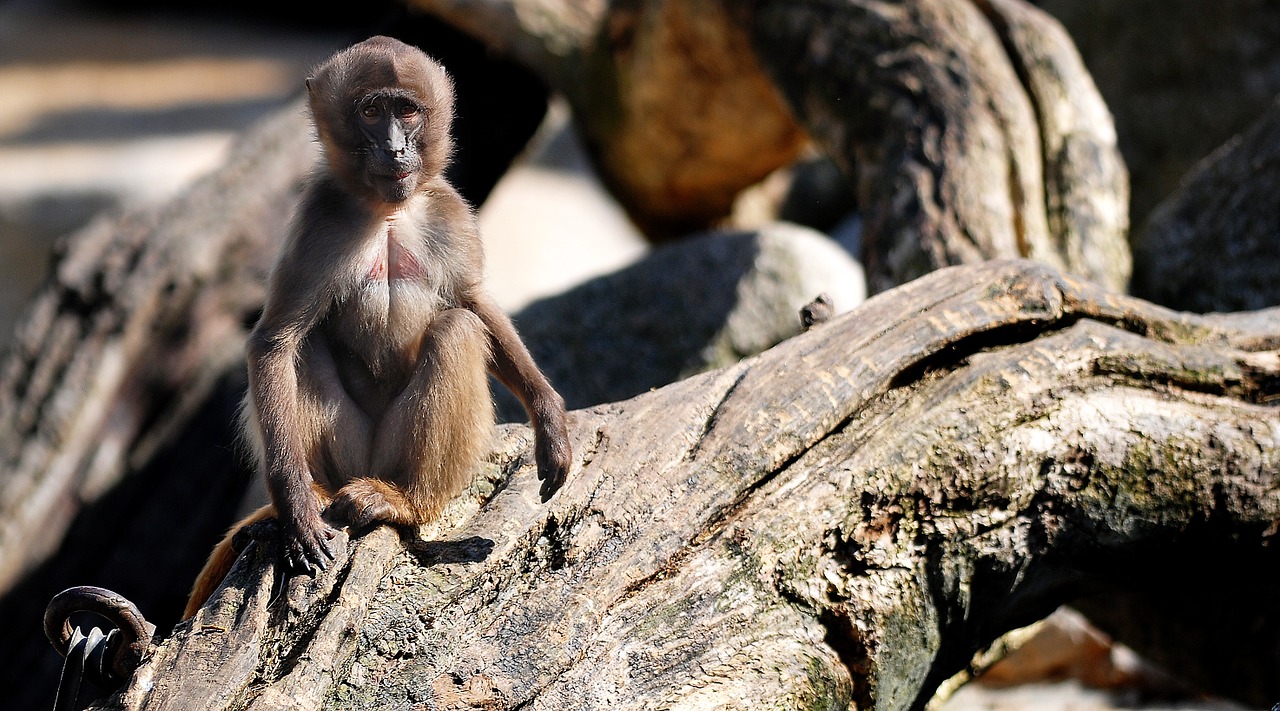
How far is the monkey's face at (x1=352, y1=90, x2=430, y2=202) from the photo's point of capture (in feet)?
11.7

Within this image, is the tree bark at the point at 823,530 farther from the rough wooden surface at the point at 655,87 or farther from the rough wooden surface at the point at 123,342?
the rough wooden surface at the point at 123,342

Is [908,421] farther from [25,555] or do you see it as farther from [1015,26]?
[25,555]

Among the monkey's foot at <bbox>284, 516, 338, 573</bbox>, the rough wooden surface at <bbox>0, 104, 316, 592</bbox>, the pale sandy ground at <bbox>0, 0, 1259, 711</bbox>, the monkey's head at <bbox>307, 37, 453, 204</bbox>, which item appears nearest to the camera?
the monkey's foot at <bbox>284, 516, 338, 573</bbox>

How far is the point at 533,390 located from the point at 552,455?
0.34m

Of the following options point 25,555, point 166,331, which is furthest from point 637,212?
point 25,555

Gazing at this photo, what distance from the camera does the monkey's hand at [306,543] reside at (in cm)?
312

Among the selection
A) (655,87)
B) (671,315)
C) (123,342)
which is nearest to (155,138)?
(123,342)

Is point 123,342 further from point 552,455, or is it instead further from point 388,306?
point 552,455

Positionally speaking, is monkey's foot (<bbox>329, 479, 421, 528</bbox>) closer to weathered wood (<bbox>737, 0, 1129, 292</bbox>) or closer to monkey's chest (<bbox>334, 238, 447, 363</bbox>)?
monkey's chest (<bbox>334, 238, 447, 363</bbox>)

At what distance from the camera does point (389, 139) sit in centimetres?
357

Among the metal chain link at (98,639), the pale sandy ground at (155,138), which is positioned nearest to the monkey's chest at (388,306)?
the metal chain link at (98,639)

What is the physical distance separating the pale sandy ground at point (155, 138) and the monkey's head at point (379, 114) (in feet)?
21.1

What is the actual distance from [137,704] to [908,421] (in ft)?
7.34

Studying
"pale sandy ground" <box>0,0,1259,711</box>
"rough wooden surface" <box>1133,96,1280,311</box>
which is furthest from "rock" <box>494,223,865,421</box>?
"pale sandy ground" <box>0,0,1259,711</box>
